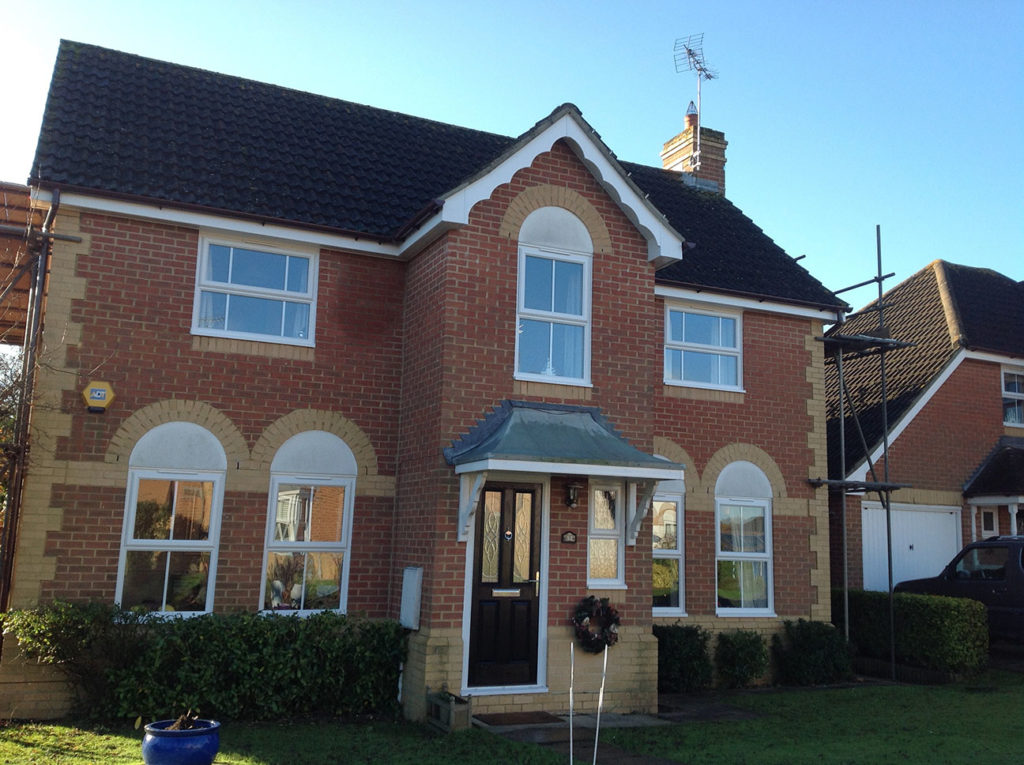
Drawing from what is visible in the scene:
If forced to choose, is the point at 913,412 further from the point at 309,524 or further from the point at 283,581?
the point at 283,581

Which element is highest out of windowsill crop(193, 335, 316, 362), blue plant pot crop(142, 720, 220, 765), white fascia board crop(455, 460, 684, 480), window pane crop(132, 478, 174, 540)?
windowsill crop(193, 335, 316, 362)

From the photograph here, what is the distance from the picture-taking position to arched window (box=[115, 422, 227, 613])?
10.5 m

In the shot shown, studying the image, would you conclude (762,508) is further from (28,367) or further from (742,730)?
(28,367)

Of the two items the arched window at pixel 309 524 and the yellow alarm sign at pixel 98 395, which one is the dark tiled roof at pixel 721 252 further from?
the yellow alarm sign at pixel 98 395

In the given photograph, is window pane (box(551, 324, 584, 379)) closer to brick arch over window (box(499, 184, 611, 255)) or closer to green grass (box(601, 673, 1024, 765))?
brick arch over window (box(499, 184, 611, 255))

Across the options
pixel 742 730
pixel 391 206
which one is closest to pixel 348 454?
pixel 391 206

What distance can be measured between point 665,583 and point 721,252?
5.71m

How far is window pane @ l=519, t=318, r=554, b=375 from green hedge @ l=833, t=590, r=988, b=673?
7.34 m

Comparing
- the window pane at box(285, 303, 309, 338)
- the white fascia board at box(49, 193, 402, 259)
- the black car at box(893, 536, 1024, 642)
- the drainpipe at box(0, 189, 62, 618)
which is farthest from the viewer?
the black car at box(893, 536, 1024, 642)

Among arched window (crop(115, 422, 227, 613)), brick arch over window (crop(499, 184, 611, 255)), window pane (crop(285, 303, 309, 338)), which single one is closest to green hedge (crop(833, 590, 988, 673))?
brick arch over window (crop(499, 184, 611, 255))

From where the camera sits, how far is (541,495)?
11164mm

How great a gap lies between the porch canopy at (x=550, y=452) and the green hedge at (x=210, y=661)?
196 centimetres

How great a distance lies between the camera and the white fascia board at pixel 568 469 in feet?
32.3

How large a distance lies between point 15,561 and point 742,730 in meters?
8.27
